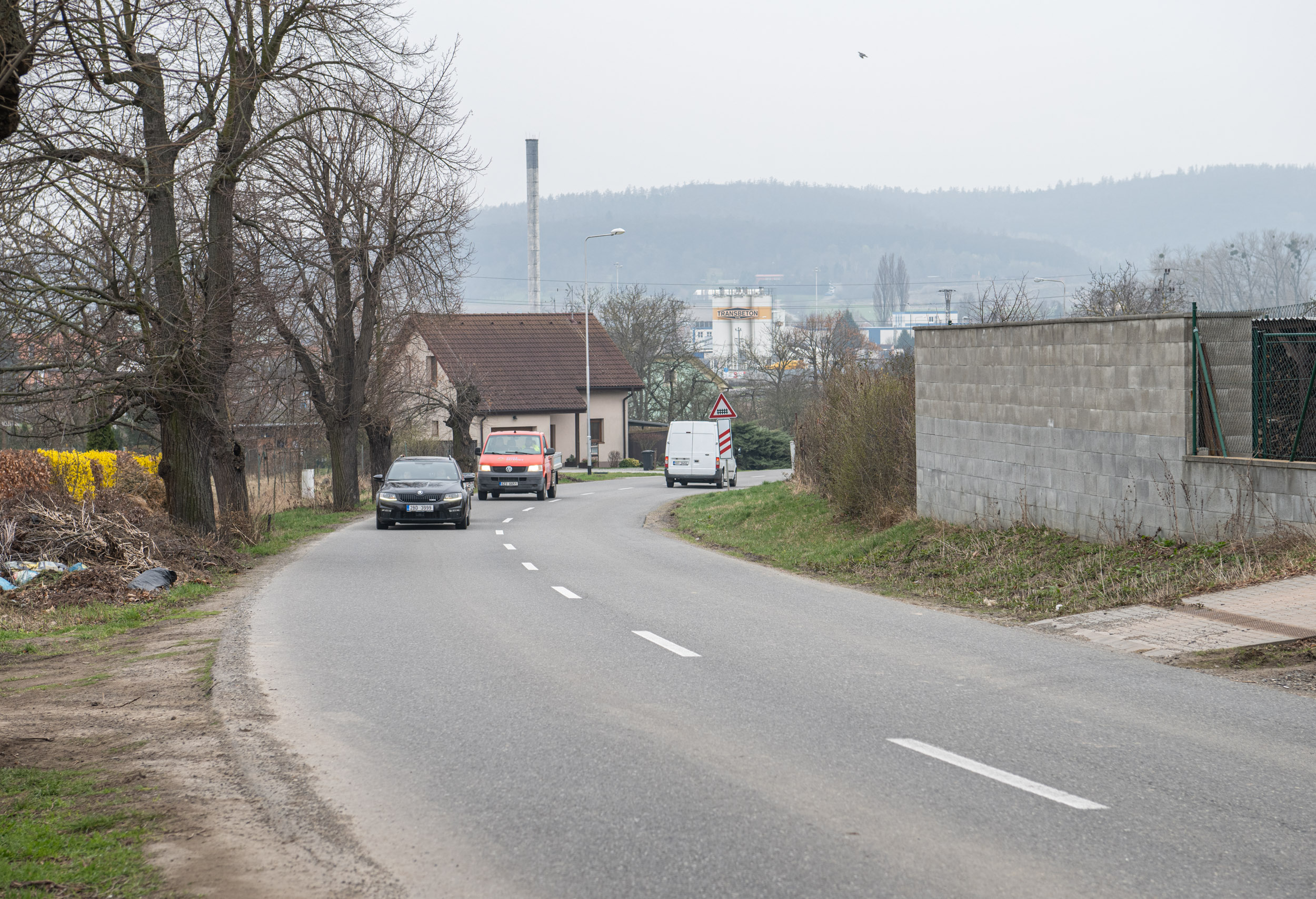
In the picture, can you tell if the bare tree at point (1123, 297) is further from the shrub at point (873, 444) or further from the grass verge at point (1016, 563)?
the grass verge at point (1016, 563)

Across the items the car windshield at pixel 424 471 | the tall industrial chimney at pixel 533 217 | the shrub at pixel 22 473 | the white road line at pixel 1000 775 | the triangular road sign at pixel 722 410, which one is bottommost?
the white road line at pixel 1000 775

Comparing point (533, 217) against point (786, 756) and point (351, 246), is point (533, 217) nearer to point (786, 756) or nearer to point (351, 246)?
point (351, 246)

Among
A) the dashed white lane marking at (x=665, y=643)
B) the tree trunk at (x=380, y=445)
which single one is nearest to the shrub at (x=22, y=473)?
the dashed white lane marking at (x=665, y=643)

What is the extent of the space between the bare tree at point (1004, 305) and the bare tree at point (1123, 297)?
2969mm

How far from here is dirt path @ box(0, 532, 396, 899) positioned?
484cm

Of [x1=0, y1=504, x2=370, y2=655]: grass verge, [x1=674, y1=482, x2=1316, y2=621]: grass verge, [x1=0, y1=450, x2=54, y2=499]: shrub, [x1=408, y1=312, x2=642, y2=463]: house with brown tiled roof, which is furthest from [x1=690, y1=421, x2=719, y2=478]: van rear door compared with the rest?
[x1=0, y1=504, x2=370, y2=655]: grass verge

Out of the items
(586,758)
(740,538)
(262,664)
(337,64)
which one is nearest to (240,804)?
(586,758)

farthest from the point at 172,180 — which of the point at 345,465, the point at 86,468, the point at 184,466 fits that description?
the point at 345,465

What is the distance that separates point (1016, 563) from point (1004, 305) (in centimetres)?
1207

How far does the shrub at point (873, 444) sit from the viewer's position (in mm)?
19812

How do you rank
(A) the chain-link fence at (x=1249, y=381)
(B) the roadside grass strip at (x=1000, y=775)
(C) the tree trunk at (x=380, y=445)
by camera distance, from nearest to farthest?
1. (B) the roadside grass strip at (x=1000, y=775)
2. (A) the chain-link fence at (x=1249, y=381)
3. (C) the tree trunk at (x=380, y=445)

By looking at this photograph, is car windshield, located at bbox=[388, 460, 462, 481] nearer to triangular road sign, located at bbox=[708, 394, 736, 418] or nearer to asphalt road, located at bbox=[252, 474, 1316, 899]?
triangular road sign, located at bbox=[708, 394, 736, 418]

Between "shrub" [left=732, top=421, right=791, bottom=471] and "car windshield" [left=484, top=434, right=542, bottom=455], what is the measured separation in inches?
1206

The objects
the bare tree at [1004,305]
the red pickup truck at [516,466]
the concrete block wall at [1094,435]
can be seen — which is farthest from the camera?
the red pickup truck at [516,466]
